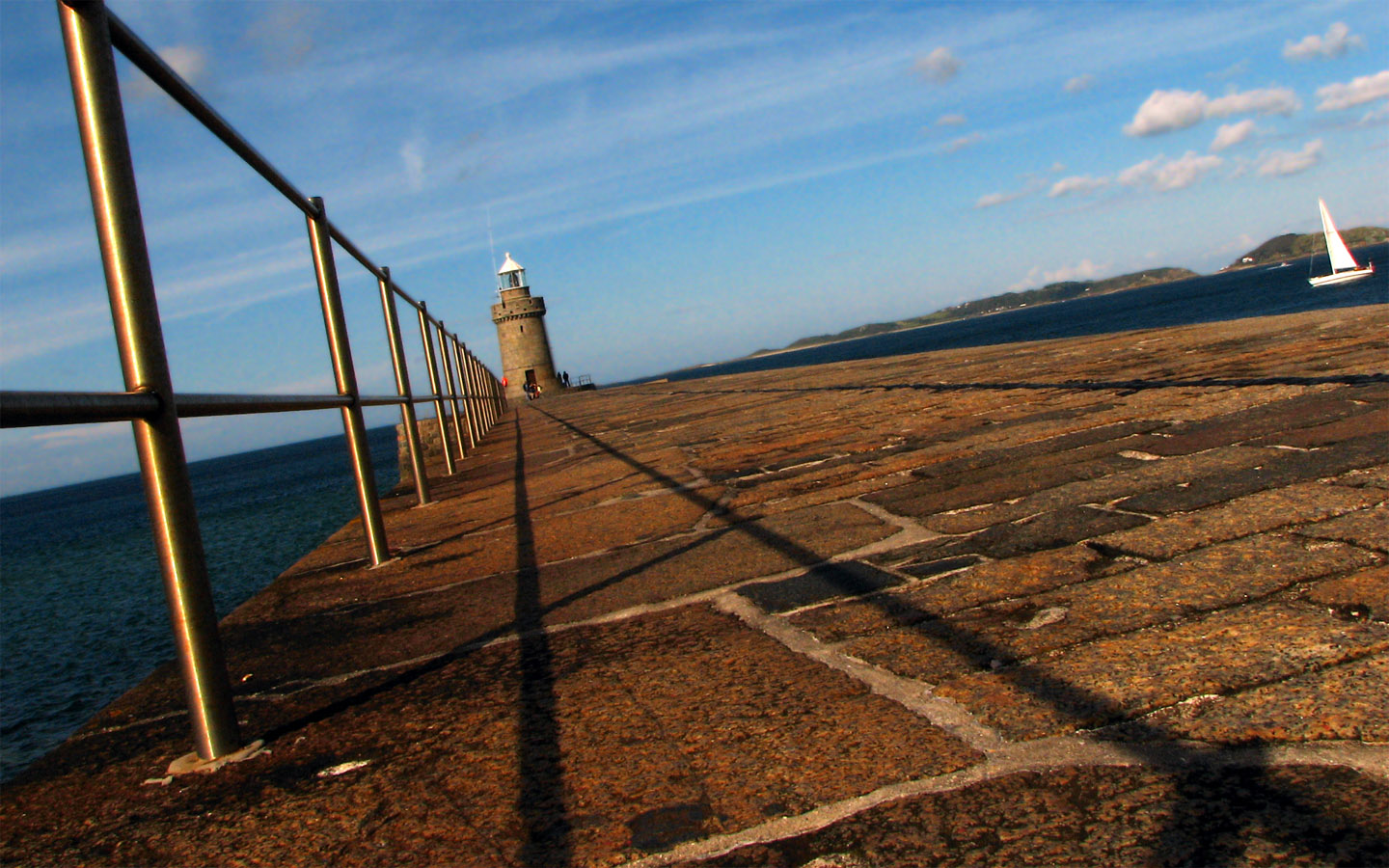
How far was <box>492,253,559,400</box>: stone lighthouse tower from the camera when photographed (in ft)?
128

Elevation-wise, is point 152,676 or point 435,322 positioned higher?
point 435,322

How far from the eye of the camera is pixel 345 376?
8.73ft

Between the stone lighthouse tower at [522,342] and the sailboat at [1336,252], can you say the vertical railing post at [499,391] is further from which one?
the sailboat at [1336,252]

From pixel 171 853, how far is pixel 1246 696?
1.07 metres

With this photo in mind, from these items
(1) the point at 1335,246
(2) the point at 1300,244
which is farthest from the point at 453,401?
(2) the point at 1300,244

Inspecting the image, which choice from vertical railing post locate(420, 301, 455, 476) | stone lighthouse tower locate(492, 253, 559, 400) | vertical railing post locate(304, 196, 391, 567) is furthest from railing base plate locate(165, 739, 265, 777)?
stone lighthouse tower locate(492, 253, 559, 400)

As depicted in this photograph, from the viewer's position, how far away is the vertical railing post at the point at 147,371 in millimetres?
1188

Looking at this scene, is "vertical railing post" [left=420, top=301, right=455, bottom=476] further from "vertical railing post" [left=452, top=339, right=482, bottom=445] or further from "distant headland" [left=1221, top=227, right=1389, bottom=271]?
"distant headland" [left=1221, top=227, right=1389, bottom=271]

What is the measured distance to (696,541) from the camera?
2.05 m

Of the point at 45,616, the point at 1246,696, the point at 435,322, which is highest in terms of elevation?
the point at 435,322

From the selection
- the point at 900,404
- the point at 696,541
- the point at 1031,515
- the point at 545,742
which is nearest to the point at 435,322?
the point at 900,404

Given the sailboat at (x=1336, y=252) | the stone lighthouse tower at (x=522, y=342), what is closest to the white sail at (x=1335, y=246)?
the sailboat at (x=1336, y=252)

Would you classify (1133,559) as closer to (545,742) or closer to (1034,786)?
(1034,786)

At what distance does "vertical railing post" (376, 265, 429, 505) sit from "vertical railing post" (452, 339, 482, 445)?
3518 millimetres
